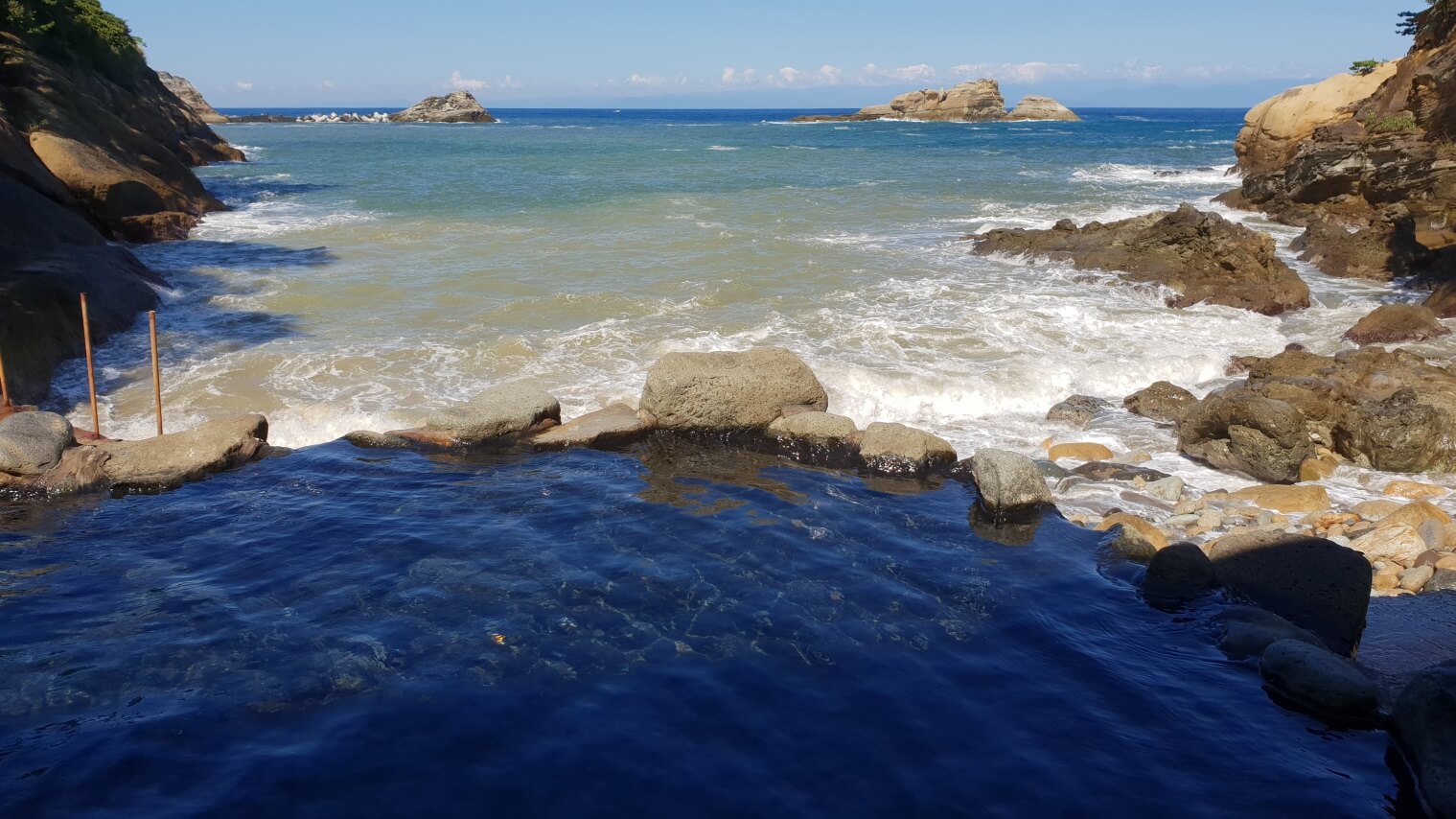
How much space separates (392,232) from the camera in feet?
86.8

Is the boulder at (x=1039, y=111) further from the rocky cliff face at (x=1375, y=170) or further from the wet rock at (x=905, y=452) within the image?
the wet rock at (x=905, y=452)

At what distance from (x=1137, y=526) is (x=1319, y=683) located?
2.88 m

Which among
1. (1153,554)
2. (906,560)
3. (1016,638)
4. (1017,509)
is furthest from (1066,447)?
(1016,638)

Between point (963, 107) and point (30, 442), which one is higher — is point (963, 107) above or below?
above

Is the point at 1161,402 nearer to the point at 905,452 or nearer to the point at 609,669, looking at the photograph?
the point at 905,452

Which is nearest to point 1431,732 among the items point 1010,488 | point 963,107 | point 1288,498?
point 1010,488

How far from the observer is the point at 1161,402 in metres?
13.1

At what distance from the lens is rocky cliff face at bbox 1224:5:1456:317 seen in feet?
65.7

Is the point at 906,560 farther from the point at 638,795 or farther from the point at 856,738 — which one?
the point at 638,795

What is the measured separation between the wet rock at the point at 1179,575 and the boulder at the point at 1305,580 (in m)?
0.17

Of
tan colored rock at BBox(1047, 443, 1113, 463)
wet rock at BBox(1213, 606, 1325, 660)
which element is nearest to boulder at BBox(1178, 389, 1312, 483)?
tan colored rock at BBox(1047, 443, 1113, 463)

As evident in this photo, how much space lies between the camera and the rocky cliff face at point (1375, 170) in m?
20.0

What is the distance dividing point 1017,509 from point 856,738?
428cm

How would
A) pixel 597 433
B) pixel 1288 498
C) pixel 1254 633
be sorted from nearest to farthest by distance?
pixel 1254 633 → pixel 1288 498 → pixel 597 433
